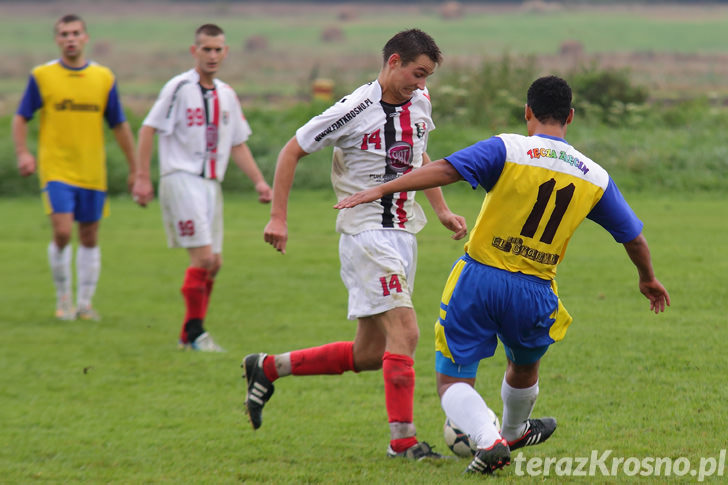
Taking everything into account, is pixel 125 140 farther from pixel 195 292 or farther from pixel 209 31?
pixel 195 292

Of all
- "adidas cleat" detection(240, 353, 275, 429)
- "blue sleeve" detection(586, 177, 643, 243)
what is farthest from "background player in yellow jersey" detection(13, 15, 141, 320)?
"blue sleeve" detection(586, 177, 643, 243)

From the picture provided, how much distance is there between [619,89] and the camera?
2372cm

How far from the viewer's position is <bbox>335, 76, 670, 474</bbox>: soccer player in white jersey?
4.87 metres

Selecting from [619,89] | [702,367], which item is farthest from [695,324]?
[619,89]

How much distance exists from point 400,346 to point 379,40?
62183 millimetres

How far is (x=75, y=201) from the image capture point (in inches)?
396

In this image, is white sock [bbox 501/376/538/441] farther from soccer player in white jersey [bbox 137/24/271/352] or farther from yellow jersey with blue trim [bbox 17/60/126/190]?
yellow jersey with blue trim [bbox 17/60/126/190]

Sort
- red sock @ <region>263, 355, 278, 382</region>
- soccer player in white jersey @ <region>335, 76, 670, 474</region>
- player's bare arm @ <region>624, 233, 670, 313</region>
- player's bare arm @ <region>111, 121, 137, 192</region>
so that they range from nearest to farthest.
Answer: soccer player in white jersey @ <region>335, 76, 670, 474</region>
player's bare arm @ <region>624, 233, 670, 313</region>
red sock @ <region>263, 355, 278, 382</region>
player's bare arm @ <region>111, 121, 137, 192</region>

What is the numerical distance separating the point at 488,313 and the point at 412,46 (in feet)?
4.90

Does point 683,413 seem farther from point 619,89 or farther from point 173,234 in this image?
point 619,89

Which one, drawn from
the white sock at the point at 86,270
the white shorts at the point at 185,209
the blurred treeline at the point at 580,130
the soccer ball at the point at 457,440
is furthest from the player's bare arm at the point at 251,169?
the blurred treeline at the point at 580,130

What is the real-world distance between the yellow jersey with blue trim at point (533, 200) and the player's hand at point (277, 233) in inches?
39.7

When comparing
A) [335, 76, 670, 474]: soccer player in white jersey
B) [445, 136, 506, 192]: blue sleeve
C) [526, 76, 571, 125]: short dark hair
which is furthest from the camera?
[526, 76, 571, 125]: short dark hair

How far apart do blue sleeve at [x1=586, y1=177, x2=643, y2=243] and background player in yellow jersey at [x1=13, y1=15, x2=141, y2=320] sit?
586cm
